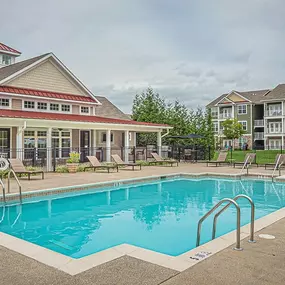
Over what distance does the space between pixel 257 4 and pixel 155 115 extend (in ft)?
63.4

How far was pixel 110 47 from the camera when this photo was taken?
862 inches

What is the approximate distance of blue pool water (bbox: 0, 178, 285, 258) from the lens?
710cm

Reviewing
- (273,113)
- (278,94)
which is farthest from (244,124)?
(278,94)

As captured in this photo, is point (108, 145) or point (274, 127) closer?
point (108, 145)

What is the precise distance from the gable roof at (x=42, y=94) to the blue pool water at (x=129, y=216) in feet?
34.6

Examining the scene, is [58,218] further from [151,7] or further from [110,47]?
[110,47]

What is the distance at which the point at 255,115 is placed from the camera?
170ft

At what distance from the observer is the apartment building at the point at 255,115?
47031mm

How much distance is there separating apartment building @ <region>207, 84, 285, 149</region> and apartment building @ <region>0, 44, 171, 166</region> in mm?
27715

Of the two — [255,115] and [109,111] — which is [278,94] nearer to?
[255,115]

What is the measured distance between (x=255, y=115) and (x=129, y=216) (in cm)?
4633

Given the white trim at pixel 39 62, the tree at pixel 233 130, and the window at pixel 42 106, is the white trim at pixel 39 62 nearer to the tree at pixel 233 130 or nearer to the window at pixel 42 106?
the window at pixel 42 106

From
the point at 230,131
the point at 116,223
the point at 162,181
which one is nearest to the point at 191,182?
the point at 162,181

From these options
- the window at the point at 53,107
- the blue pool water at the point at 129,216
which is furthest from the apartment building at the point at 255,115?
the blue pool water at the point at 129,216
